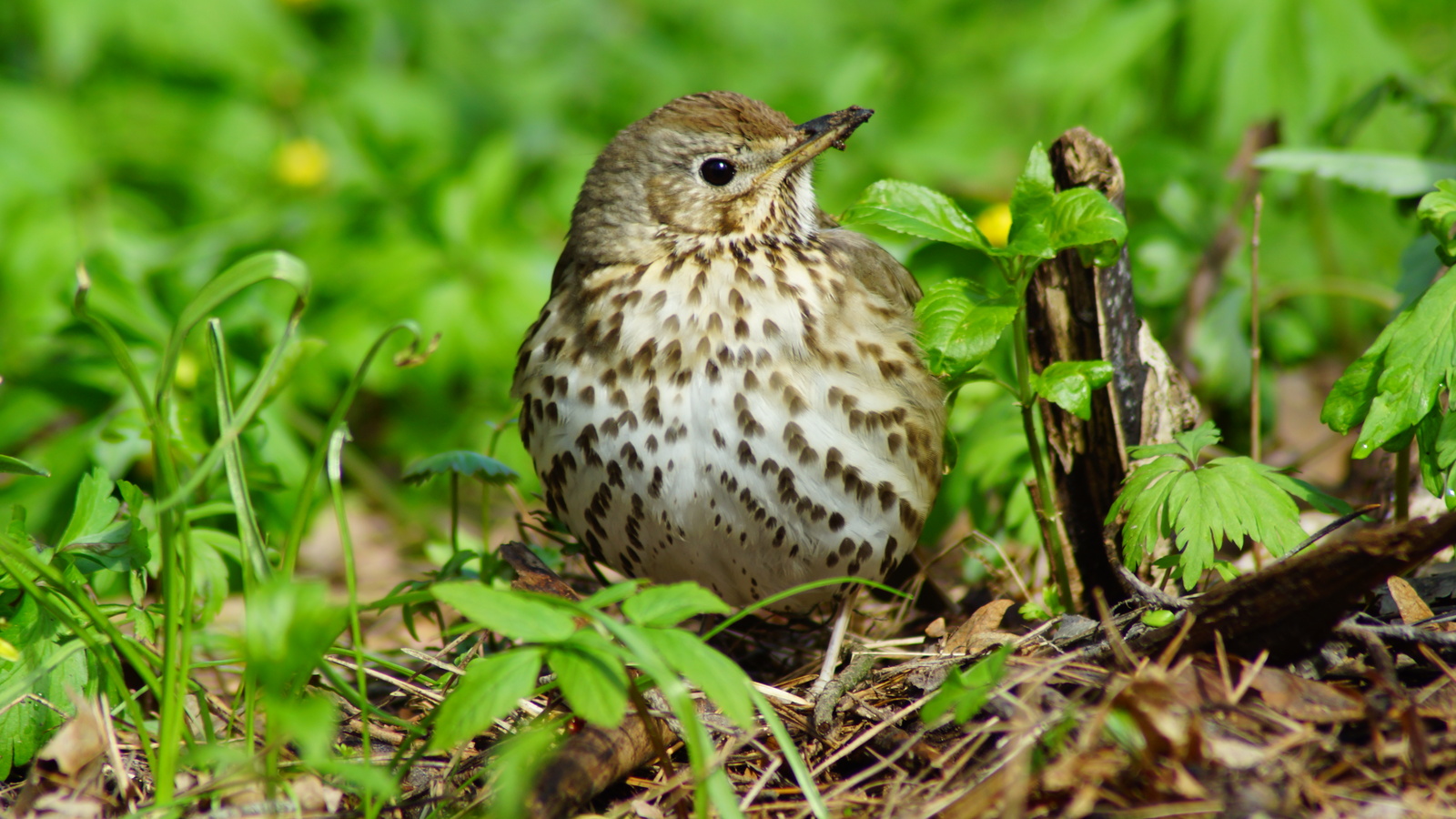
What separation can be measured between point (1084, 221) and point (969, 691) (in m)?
0.85

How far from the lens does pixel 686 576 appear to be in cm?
271

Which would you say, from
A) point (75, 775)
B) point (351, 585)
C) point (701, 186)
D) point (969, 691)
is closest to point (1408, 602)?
point (969, 691)

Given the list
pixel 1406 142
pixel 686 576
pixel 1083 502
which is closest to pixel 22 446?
pixel 686 576

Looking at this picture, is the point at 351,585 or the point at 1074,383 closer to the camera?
the point at 351,585

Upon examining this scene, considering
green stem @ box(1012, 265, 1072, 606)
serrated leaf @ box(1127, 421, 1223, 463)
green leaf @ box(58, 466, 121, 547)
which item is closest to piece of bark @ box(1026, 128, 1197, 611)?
Result: green stem @ box(1012, 265, 1072, 606)

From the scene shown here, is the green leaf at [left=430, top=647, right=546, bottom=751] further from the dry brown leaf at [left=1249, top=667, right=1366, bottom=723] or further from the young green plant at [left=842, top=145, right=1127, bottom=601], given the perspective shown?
the dry brown leaf at [left=1249, top=667, right=1366, bottom=723]

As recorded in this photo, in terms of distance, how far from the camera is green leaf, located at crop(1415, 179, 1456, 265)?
2.05 meters

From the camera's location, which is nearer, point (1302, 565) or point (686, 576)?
point (1302, 565)

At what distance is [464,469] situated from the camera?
2.63 meters

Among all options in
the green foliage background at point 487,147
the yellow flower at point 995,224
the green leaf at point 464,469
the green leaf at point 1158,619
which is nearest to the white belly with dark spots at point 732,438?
the green leaf at point 464,469

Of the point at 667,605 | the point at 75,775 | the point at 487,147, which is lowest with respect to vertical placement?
the point at 75,775

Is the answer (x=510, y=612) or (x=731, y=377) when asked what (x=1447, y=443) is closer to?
(x=731, y=377)

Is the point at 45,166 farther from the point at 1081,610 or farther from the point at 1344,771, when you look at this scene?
the point at 1344,771

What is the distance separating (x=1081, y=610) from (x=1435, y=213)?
40.2 inches
